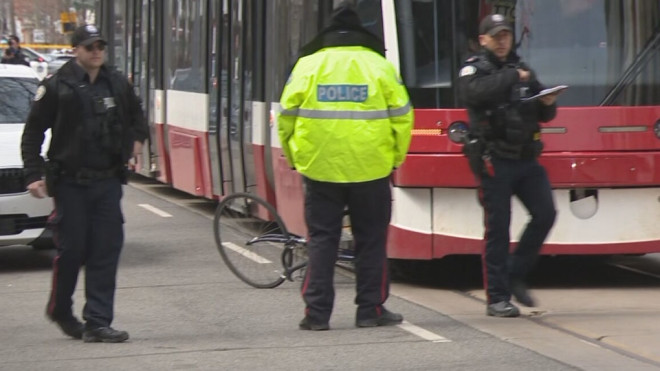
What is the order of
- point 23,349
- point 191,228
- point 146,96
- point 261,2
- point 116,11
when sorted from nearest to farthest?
point 23,349
point 261,2
point 191,228
point 146,96
point 116,11

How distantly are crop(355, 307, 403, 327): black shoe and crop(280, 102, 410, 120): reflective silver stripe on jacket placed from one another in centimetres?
112

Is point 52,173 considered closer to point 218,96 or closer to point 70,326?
point 70,326

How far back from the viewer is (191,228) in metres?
13.9

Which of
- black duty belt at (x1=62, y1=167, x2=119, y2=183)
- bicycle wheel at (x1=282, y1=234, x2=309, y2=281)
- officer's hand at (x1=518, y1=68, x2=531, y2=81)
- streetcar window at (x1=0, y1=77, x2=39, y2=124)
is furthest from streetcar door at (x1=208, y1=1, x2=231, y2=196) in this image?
black duty belt at (x1=62, y1=167, x2=119, y2=183)

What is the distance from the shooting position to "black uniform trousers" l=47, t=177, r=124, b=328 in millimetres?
7598

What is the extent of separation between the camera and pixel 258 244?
33.2ft

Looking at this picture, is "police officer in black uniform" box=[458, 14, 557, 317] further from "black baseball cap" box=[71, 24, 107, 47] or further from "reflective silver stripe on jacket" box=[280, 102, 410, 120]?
"black baseball cap" box=[71, 24, 107, 47]

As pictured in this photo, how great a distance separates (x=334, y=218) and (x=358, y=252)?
25 cm

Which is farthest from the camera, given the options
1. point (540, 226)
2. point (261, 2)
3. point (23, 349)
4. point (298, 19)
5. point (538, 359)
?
point (261, 2)

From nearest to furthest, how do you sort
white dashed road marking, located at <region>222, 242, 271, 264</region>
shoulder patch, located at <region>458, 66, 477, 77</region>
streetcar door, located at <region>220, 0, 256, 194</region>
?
shoulder patch, located at <region>458, 66, 477, 77</region>
white dashed road marking, located at <region>222, 242, 271, 264</region>
streetcar door, located at <region>220, 0, 256, 194</region>

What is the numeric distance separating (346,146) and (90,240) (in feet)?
4.78

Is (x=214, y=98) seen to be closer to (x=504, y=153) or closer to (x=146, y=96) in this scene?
(x=146, y=96)

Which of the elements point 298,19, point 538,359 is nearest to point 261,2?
point 298,19

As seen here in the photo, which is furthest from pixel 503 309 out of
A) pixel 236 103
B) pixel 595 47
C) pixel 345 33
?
pixel 236 103
